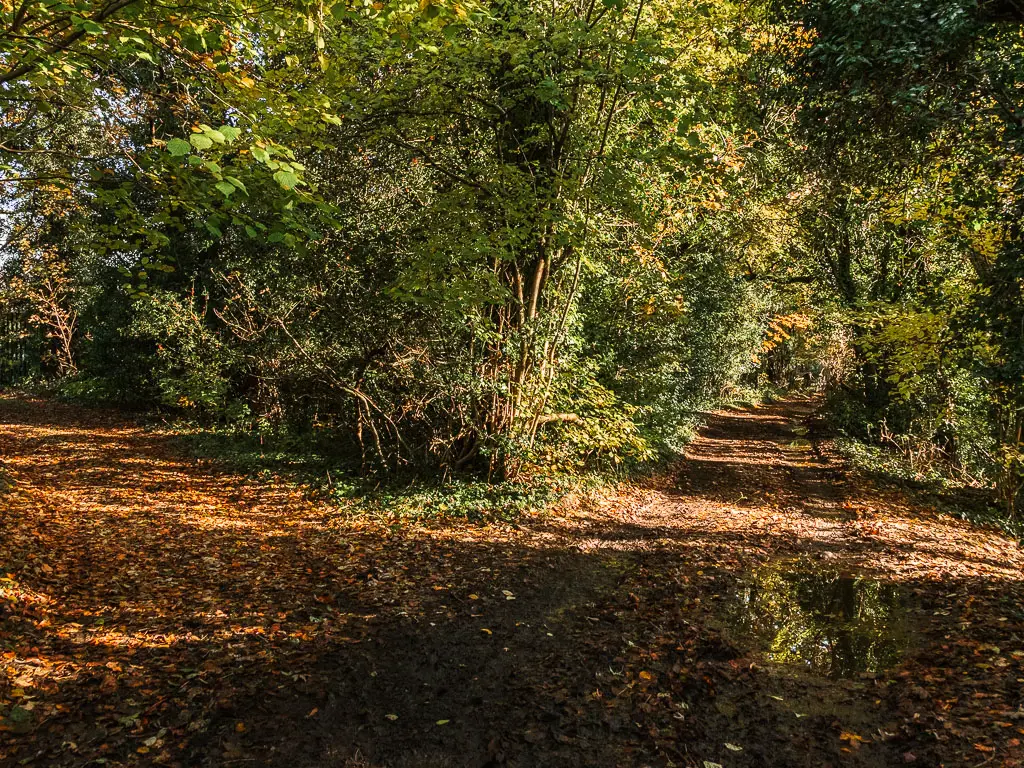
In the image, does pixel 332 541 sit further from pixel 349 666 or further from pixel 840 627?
pixel 840 627

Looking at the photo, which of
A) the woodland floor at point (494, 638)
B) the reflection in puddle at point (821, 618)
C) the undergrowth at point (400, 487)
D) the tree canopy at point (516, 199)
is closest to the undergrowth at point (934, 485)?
the tree canopy at point (516, 199)

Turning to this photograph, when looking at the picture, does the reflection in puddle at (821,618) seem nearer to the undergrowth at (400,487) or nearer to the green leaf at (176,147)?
the undergrowth at (400,487)

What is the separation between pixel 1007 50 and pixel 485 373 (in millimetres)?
7646

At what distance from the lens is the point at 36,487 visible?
972 centimetres

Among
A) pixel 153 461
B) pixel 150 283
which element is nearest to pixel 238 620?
pixel 153 461

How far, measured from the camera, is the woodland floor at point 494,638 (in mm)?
3926

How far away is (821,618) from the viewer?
20.5 ft

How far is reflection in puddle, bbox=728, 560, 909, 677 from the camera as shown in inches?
209

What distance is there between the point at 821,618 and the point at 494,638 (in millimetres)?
3515

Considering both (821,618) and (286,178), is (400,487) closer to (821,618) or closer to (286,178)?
(821,618)

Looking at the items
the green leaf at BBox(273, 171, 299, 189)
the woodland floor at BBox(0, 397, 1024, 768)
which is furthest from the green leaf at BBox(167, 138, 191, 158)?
the woodland floor at BBox(0, 397, 1024, 768)

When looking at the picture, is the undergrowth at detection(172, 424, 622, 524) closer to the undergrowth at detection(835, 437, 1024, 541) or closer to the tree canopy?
the tree canopy

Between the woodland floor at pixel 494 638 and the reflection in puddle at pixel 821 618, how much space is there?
0.10ft

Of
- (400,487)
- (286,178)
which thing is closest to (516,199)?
(400,487)
